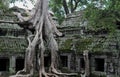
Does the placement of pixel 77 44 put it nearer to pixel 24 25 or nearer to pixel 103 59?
pixel 103 59

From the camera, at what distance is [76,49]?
19.0m

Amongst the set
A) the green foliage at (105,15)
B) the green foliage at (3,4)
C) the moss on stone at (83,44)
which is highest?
the green foliage at (3,4)

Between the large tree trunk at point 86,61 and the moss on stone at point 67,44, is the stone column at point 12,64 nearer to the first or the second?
the moss on stone at point 67,44

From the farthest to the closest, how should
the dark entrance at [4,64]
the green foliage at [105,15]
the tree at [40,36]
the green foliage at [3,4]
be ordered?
1. the dark entrance at [4,64]
2. the tree at [40,36]
3. the green foliage at [3,4]
4. the green foliage at [105,15]

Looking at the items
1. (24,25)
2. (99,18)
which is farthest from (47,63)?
(99,18)

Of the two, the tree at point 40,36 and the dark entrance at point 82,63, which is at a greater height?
the tree at point 40,36

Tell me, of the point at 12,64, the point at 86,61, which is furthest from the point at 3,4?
the point at 86,61

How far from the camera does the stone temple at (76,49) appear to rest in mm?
17109

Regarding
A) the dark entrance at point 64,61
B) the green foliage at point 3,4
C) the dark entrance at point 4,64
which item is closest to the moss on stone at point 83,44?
the dark entrance at point 64,61

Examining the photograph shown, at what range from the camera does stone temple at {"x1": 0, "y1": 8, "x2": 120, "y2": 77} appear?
1711 centimetres

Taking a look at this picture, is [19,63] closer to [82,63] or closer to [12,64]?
[12,64]

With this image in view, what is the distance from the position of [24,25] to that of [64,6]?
15472 millimetres

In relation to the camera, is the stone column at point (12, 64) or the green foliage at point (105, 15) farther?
the stone column at point (12, 64)

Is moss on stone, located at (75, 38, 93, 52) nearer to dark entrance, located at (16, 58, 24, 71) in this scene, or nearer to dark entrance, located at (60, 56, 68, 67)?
dark entrance, located at (60, 56, 68, 67)
